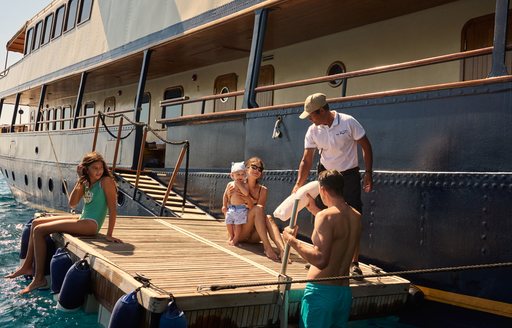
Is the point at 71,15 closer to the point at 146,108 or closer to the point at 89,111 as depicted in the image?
the point at 146,108

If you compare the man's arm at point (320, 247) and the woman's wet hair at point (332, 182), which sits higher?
the woman's wet hair at point (332, 182)

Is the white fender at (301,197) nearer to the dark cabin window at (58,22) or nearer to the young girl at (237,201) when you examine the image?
the young girl at (237,201)

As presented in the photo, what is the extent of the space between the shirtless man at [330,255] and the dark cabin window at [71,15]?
13.6 metres

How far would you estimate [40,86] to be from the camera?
17422 mm

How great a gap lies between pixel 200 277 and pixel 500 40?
378 cm

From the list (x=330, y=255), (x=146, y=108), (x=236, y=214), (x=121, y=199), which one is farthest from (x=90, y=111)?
(x=330, y=255)

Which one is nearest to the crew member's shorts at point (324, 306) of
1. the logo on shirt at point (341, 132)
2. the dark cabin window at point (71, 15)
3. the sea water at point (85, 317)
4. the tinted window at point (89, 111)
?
the sea water at point (85, 317)

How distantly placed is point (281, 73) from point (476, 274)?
21.8 feet

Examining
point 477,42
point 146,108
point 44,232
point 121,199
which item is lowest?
point 44,232

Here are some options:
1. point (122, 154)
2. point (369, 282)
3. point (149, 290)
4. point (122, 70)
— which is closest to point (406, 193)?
point (369, 282)

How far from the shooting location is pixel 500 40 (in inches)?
201

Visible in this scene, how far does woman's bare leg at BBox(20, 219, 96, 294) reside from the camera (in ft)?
19.7

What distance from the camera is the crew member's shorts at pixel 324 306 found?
12.7 feet

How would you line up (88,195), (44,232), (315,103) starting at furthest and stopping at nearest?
(44,232) < (88,195) < (315,103)
